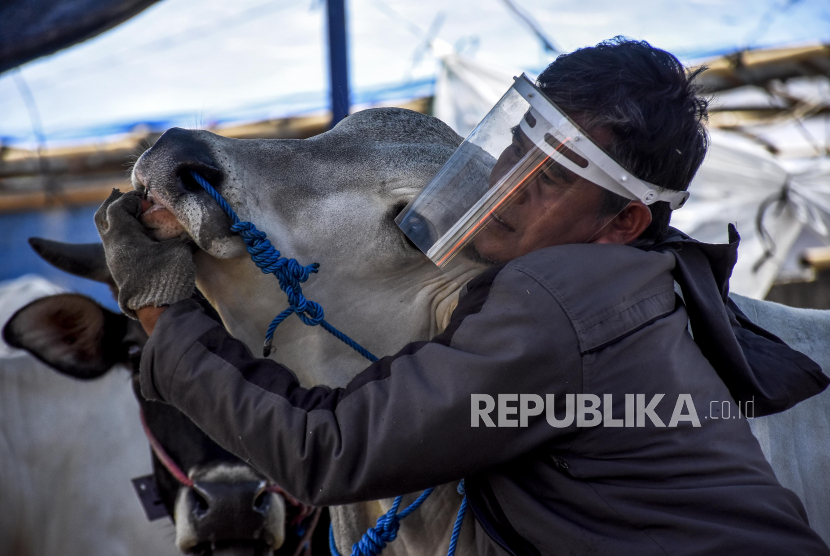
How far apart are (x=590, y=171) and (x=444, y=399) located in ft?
1.61

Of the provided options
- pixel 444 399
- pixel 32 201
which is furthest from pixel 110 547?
pixel 32 201

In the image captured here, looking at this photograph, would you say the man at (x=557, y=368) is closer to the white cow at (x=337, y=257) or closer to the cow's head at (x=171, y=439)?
the white cow at (x=337, y=257)

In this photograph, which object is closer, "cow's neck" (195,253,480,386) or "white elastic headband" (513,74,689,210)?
"white elastic headband" (513,74,689,210)

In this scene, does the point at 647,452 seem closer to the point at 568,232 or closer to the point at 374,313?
the point at 568,232

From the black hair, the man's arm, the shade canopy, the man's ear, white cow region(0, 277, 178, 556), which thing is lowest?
white cow region(0, 277, 178, 556)

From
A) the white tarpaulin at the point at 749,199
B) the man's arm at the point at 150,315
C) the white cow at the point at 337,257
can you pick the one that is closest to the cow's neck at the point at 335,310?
the white cow at the point at 337,257

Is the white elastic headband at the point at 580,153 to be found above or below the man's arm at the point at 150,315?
above

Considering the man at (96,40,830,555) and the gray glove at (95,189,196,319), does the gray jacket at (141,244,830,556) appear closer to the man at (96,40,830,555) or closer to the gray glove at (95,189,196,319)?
the man at (96,40,830,555)

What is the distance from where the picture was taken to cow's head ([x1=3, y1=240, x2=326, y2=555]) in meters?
2.42

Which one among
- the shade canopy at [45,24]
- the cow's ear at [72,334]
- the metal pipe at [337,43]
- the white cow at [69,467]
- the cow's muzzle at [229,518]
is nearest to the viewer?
the shade canopy at [45,24]

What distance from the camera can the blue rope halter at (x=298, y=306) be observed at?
4.58ft

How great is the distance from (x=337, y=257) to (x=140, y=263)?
1.23ft

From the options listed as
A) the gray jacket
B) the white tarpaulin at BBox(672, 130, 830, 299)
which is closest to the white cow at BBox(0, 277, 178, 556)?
the gray jacket

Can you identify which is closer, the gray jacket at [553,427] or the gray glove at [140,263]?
the gray jacket at [553,427]
